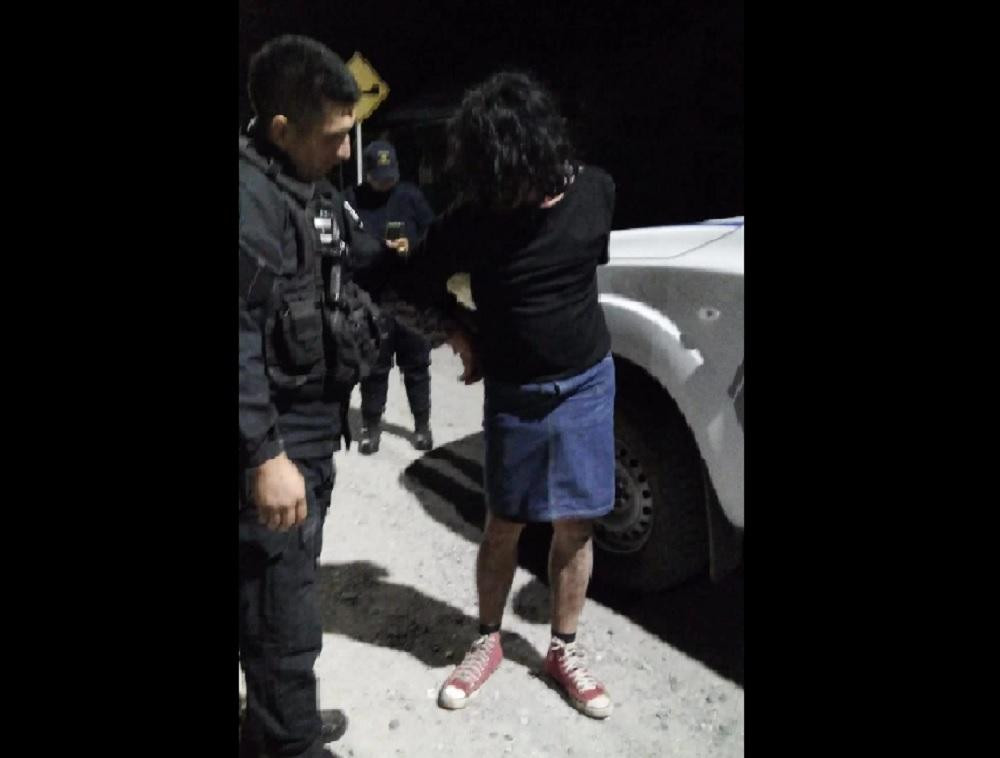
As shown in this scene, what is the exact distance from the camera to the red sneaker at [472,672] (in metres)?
2.53

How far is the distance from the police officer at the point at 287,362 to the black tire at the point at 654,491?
3.88 feet

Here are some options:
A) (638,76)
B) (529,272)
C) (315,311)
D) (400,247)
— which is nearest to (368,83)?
(638,76)

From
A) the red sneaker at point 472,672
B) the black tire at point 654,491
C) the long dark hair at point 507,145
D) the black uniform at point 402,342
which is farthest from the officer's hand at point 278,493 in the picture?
the black uniform at point 402,342

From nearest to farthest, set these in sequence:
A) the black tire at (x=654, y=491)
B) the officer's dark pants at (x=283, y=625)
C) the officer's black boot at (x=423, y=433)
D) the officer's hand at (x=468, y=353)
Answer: the officer's dark pants at (x=283, y=625)
the officer's hand at (x=468, y=353)
the black tire at (x=654, y=491)
the officer's black boot at (x=423, y=433)

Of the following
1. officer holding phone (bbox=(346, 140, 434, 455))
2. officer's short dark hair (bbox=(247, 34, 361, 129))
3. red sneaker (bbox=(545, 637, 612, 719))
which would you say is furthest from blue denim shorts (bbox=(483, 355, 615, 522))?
officer holding phone (bbox=(346, 140, 434, 455))

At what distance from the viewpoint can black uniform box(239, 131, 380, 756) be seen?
1.62 m

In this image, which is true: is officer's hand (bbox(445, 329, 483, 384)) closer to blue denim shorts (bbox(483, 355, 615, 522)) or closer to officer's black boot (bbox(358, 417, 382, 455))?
blue denim shorts (bbox(483, 355, 615, 522))

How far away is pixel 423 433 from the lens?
493 cm

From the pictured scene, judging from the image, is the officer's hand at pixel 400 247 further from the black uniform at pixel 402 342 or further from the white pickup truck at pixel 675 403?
the black uniform at pixel 402 342

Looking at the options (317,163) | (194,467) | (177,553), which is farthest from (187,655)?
(317,163)

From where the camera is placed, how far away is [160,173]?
40.6 inches

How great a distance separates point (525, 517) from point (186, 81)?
1.62 metres

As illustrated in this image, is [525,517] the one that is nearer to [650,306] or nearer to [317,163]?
[650,306]

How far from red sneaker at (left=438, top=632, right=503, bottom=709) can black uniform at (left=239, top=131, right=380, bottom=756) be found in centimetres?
55
